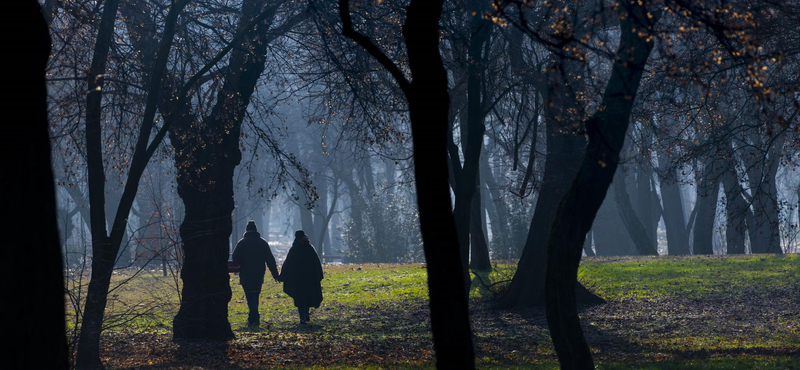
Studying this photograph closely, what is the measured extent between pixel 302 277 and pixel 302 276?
2 cm

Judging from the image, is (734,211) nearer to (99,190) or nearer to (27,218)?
(99,190)

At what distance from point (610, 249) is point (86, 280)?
3189 centimetres

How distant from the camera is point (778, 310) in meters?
14.2

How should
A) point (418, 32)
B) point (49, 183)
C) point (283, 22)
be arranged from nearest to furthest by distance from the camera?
point (49, 183) → point (418, 32) → point (283, 22)

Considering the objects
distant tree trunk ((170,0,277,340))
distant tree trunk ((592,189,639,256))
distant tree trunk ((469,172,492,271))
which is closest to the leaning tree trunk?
distant tree trunk ((170,0,277,340))

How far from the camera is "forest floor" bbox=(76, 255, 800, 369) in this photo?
32.1 ft

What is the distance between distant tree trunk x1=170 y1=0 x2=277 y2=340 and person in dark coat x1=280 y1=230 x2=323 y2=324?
2.68 m

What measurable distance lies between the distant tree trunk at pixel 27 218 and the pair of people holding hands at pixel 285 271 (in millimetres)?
→ 9527

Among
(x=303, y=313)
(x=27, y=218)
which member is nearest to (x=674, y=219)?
(x=303, y=313)

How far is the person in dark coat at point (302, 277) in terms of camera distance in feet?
47.9

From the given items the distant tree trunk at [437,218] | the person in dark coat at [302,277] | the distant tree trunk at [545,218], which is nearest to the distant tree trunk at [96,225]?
the distant tree trunk at [437,218]

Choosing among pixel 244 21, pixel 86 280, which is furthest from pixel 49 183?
pixel 244 21

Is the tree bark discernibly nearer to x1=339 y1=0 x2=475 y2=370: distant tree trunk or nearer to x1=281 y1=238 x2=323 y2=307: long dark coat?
x1=339 y1=0 x2=475 y2=370: distant tree trunk

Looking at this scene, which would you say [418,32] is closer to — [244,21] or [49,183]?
[49,183]
